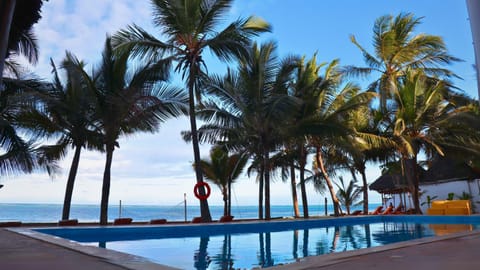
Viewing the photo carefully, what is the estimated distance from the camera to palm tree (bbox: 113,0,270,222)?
11.9m

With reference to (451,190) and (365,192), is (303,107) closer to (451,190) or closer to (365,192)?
(365,192)

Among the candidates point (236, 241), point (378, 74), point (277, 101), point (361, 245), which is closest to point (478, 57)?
point (361, 245)

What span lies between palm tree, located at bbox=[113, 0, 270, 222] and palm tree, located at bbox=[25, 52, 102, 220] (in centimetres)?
158

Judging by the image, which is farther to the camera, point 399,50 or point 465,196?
point 399,50

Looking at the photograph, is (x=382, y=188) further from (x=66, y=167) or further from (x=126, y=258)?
(x=126, y=258)

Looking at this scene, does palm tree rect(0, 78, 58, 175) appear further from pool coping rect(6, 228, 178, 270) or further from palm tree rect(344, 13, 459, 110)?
palm tree rect(344, 13, 459, 110)

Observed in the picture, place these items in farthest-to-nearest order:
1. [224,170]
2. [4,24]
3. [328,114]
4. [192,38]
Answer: [224,170] → [328,114] → [192,38] → [4,24]

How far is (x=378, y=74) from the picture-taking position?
1994 centimetres

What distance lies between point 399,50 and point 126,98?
13.0 m

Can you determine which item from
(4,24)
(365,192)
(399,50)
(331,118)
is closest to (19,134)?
(331,118)

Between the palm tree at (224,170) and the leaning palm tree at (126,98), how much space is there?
5353mm

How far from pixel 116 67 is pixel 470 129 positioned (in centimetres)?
1344

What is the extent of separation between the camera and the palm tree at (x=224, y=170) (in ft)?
57.2

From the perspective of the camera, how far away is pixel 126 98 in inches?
449
